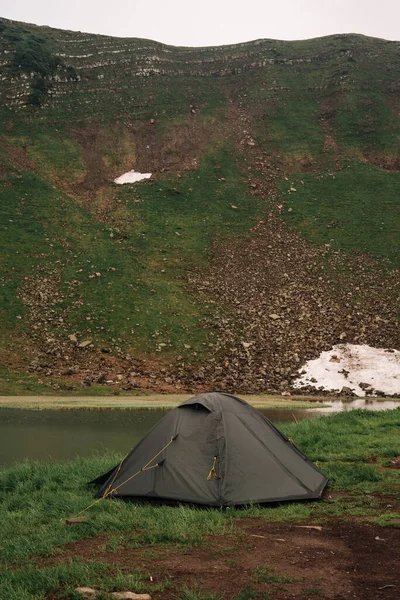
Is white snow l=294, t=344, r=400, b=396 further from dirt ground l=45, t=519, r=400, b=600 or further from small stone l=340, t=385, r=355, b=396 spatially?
dirt ground l=45, t=519, r=400, b=600

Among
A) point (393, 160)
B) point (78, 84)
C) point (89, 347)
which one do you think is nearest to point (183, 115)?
point (78, 84)

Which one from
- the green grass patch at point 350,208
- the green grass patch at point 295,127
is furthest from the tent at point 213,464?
the green grass patch at point 295,127

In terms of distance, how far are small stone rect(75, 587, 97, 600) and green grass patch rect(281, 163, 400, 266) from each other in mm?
56172

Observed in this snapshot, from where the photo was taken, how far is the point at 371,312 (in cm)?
5222

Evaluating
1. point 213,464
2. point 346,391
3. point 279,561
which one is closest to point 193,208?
point 346,391

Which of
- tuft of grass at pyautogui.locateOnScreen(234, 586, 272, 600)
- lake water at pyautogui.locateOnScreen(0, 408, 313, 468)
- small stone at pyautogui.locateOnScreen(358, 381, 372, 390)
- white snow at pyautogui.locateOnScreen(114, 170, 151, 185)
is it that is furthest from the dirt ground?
white snow at pyautogui.locateOnScreen(114, 170, 151, 185)

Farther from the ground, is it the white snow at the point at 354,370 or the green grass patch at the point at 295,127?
the green grass patch at the point at 295,127

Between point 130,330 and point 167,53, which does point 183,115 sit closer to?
point 167,53

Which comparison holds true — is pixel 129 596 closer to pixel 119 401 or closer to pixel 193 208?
pixel 119 401

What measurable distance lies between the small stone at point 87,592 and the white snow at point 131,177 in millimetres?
64003

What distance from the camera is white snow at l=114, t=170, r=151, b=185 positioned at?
68250 millimetres

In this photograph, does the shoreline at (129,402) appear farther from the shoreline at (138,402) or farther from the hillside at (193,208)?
the hillside at (193,208)

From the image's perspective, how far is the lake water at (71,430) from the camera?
63.2ft

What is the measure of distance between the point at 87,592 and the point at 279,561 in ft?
9.01
